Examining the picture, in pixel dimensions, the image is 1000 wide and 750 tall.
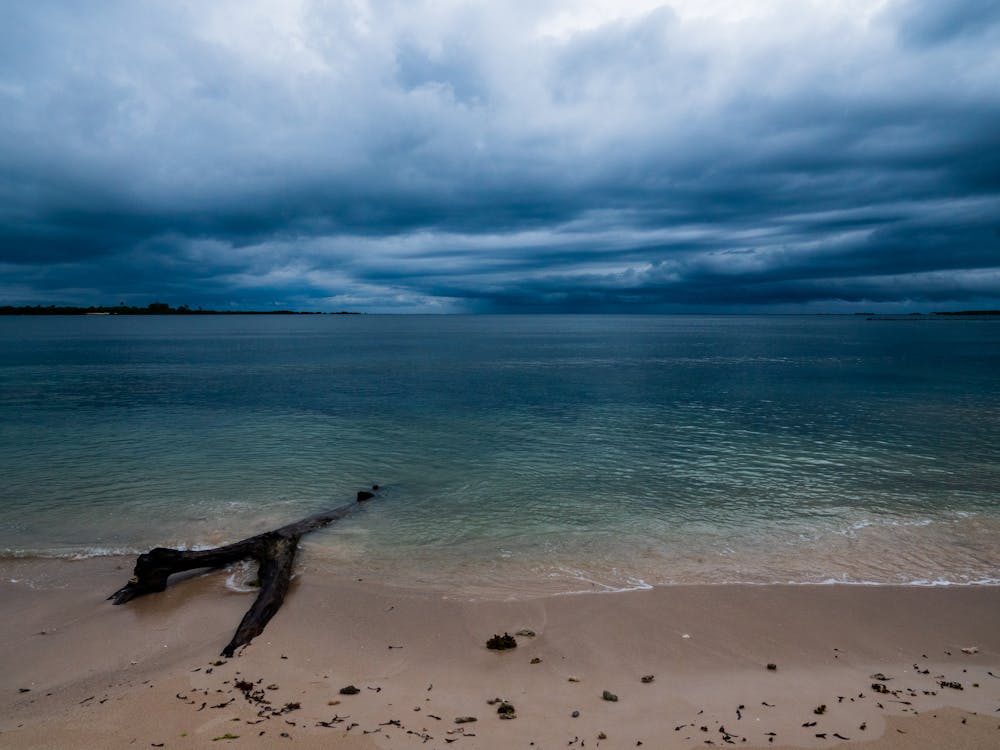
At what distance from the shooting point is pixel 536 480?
22156 millimetres

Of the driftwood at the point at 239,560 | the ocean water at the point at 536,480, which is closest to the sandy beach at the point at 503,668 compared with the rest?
the driftwood at the point at 239,560

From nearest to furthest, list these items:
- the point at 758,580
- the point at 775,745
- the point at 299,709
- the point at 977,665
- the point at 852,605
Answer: the point at 775,745 < the point at 299,709 < the point at 977,665 < the point at 852,605 < the point at 758,580

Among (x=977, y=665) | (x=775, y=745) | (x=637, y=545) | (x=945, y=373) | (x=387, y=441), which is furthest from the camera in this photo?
(x=945, y=373)

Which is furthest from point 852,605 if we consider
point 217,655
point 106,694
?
point 106,694

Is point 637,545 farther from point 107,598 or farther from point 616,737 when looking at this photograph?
point 107,598

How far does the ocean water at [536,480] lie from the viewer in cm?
1455

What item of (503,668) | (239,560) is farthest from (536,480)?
(503,668)

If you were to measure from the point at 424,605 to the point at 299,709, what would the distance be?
3887 mm

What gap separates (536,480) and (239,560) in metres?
11.1

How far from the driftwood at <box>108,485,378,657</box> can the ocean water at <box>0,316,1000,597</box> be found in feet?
Result: 3.87

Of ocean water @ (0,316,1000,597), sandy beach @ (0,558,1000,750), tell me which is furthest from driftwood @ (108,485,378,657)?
ocean water @ (0,316,1000,597)

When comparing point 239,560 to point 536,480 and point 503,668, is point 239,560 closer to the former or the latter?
point 503,668

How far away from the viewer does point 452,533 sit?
16.4m

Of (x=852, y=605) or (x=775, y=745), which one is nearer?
(x=775, y=745)
